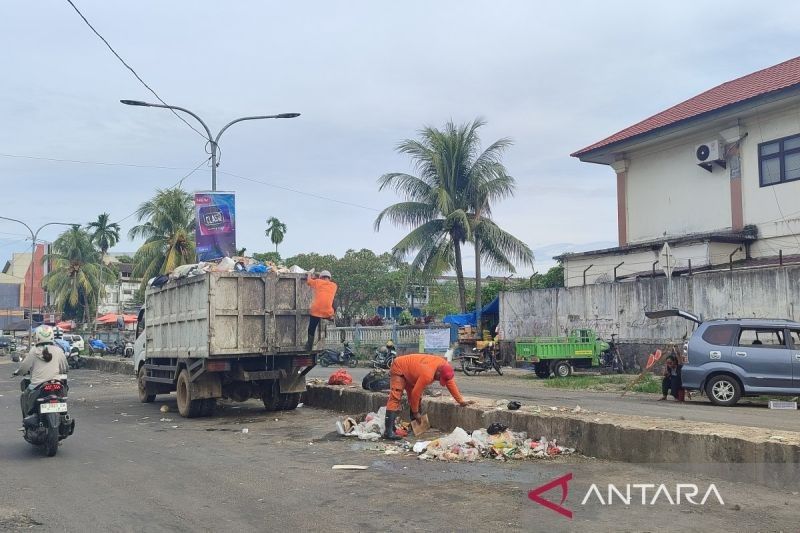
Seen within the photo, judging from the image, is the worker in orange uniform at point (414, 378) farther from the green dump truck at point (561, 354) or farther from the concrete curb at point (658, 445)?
the green dump truck at point (561, 354)

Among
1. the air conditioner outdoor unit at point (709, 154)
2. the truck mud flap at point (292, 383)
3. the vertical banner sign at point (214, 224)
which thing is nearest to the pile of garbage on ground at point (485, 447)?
the truck mud flap at point (292, 383)

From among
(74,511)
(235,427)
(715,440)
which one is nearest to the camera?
(74,511)

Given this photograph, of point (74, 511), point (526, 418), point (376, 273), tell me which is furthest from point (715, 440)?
point (376, 273)

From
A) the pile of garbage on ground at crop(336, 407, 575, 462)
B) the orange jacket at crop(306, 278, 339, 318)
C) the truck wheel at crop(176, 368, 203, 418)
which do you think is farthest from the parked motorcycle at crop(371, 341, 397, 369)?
the pile of garbage on ground at crop(336, 407, 575, 462)

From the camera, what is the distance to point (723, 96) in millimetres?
26406

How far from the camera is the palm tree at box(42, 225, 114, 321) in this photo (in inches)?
2264

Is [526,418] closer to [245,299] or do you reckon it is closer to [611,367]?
[245,299]

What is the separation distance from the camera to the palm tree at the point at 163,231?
39500 mm

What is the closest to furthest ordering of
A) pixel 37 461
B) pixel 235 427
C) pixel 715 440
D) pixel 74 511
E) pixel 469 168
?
1. pixel 74 511
2. pixel 715 440
3. pixel 37 461
4. pixel 235 427
5. pixel 469 168

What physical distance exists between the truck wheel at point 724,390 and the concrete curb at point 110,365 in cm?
2265

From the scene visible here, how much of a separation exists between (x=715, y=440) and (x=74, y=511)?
6.04 metres

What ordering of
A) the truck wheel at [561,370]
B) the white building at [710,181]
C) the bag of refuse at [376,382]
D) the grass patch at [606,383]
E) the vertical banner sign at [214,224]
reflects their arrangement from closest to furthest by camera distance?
1. the bag of refuse at [376,382]
2. the grass patch at [606,383]
3. the vertical banner sign at [214,224]
4. the truck wheel at [561,370]
5. the white building at [710,181]

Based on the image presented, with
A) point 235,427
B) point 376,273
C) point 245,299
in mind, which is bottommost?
point 235,427

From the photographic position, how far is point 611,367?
23.1 meters
